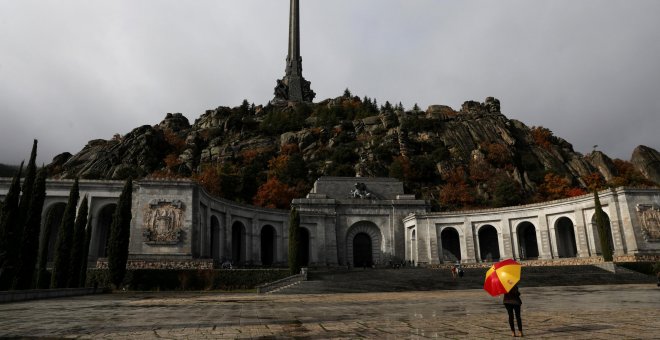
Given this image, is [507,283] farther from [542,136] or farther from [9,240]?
[542,136]

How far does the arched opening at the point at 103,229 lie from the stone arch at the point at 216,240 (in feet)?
26.4

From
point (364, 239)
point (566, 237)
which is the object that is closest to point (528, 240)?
point (566, 237)

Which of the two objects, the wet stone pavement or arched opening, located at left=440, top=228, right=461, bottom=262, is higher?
arched opening, located at left=440, top=228, right=461, bottom=262

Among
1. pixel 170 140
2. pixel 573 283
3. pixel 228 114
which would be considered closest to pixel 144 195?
pixel 573 283

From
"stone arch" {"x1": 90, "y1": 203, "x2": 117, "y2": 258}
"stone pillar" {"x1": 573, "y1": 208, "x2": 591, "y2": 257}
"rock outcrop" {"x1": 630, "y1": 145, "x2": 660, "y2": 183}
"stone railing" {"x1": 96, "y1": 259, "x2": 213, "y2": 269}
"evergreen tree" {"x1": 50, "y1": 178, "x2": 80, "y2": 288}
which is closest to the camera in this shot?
"evergreen tree" {"x1": 50, "y1": 178, "x2": 80, "y2": 288}

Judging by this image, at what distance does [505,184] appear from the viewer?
60219 millimetres

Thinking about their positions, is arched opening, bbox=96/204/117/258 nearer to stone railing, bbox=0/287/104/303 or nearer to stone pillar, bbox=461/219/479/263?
stone railing, bbox=0/287/104/303

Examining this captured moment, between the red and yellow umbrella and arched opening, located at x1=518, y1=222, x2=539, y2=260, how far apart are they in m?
37.8

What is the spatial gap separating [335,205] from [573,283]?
2385 cm

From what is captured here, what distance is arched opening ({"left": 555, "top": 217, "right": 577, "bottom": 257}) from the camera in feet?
130

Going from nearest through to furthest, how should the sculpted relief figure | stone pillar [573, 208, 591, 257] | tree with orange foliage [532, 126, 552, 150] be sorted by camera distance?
1. stone pillar [573, 208, 591, 257]
2. the sculpted relief figure
3. tree with orange foliage [532, 126, 552, 150]

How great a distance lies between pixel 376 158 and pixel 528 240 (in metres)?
36.0

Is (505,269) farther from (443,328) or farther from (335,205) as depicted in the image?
(335,205)

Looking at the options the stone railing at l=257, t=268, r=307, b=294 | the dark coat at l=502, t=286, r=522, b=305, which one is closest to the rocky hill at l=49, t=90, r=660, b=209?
the stone railing at l=257, t=268, r=307, b=294
